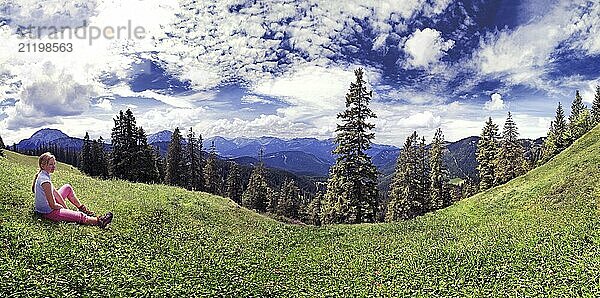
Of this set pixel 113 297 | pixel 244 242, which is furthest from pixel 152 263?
pixel 244 242

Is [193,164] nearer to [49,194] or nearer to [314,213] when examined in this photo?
[314,213]

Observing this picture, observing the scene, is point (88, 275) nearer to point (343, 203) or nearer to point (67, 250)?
point (67, 250)

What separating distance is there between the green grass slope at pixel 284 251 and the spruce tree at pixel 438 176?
3436 centimetres

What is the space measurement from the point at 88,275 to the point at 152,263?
2.46 m

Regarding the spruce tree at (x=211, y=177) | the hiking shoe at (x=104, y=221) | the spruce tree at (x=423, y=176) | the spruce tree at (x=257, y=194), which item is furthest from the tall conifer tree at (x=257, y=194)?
the hiking shoe at (x=104, y=221)

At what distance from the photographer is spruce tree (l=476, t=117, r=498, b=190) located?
5875cm

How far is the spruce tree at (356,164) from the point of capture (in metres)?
36.4

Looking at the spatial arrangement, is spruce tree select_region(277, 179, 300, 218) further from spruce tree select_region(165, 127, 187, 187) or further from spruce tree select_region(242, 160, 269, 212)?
spruce tree select_region(165, 127, 187, 187)

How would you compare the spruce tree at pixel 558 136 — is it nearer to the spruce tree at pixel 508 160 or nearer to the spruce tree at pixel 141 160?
the spruce tree at pixel 508 160

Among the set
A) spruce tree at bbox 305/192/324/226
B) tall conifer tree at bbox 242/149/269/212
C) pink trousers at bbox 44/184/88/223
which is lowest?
spruce tree at bbox 305/192/324/226

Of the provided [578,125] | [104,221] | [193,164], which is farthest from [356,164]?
[578,125]

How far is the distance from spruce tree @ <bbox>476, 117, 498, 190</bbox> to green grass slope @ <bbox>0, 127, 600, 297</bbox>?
3458 cm

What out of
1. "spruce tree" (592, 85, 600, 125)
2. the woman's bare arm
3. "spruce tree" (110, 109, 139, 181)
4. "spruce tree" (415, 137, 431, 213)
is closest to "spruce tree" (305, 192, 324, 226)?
"spruce tree" (415, 137, 431, 213)

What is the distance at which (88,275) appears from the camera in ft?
33.5
